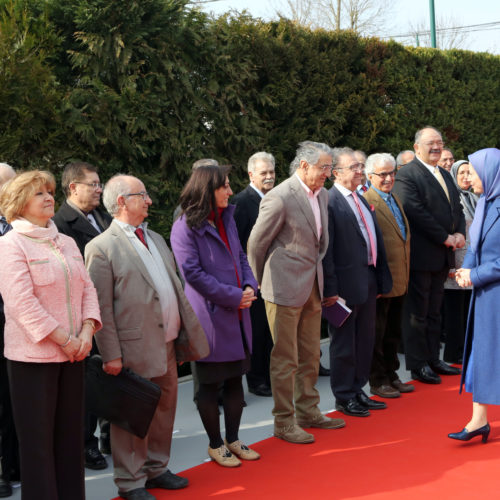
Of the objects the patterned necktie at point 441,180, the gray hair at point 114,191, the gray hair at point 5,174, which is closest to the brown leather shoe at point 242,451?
the gray hair at point 114,191

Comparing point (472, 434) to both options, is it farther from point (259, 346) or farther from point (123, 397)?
point (123, 397)

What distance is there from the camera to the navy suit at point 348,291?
18.3 feet

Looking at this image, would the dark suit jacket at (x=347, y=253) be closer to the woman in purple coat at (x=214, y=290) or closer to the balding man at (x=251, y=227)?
the balding man at (x=251, y=227)

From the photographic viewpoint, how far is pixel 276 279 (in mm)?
5113

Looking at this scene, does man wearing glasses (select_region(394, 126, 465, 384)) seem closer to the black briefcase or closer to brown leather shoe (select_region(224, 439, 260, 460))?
brown leather shoe (select_region(224, 439, 260, 460))

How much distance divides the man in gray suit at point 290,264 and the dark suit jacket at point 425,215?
1692 millimetres

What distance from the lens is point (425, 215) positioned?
6.64m

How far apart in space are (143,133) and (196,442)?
9.55 ft

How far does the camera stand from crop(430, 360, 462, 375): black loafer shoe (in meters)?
6.96

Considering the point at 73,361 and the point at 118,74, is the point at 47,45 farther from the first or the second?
the point at 73,361

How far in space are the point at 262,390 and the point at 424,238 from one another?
2.08m

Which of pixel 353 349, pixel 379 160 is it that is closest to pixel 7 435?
pixel 353 349

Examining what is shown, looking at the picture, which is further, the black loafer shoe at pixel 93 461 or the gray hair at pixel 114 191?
the black loafer shoe at pixel 93 461

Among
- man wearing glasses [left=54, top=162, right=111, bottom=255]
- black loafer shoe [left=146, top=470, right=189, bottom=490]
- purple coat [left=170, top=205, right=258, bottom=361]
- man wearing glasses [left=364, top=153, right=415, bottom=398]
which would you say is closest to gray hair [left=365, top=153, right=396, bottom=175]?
man wearing glasses [left=364, top=153, right=415, bottom=398]
